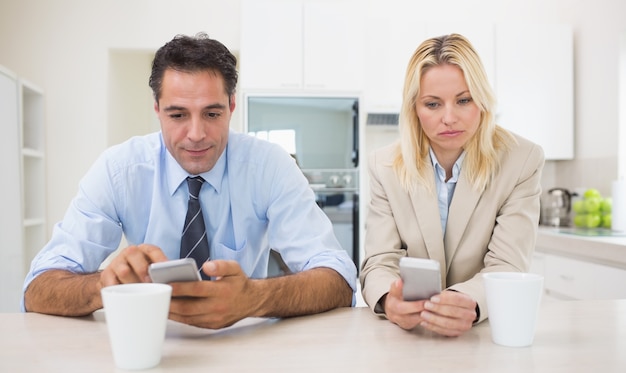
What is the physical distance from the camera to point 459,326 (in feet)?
3.00

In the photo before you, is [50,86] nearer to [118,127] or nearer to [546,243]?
[118,127]

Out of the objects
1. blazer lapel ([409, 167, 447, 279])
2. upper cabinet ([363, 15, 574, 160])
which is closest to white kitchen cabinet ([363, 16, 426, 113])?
upper cabinet ([363, 15, 574, 160])

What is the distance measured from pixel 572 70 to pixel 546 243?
4.45 feet

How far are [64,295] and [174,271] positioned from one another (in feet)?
1.25

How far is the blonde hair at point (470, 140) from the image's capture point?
142 centimetres

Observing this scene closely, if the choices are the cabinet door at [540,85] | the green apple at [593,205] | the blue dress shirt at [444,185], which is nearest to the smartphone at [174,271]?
the blue dress shirt at [444,185]

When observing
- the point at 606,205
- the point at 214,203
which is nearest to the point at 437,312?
the point at 214,203

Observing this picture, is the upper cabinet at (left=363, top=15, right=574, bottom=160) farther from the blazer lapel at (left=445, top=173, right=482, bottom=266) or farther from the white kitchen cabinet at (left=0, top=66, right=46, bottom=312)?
the white kitchen cabinet at (left=0, top=66, right=46, bottom=312)

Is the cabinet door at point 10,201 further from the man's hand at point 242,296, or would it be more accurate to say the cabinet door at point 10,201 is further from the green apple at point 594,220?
the green apple at point 594,220

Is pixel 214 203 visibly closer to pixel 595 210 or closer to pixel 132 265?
pixel 132 265

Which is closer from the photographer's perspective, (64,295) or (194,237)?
(64,295)

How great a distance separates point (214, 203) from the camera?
4.83 ft

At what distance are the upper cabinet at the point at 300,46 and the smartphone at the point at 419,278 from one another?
2607mm

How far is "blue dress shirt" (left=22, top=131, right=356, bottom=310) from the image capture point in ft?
4.55
